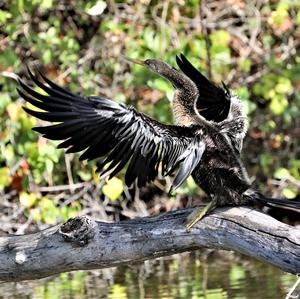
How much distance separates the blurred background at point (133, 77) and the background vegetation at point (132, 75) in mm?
11

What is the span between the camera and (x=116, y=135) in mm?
4086

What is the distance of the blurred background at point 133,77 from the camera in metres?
7.42

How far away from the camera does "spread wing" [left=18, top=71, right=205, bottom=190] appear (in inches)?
156

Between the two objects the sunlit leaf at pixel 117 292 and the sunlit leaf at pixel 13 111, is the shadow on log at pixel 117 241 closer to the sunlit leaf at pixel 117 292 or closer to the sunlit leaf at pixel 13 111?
the sunlit leaf at pixel 117 292

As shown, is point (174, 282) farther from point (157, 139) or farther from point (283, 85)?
point (157, 139)

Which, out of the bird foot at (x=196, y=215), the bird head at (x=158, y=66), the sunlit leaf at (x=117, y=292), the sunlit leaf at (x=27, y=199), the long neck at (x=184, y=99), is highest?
the bird head at (x=158, y=66)

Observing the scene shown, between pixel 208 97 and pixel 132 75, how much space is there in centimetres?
330

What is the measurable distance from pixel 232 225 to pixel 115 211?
4235mm

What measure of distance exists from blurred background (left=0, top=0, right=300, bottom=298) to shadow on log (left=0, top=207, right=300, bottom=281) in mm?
2668

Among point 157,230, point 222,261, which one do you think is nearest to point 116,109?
point 157,230

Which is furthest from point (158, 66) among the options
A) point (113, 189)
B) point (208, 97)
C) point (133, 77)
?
point (133, 77)

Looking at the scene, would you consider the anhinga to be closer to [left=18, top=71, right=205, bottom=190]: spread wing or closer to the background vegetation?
[left=18, top=71, right=205, bottom=190]: spread wing

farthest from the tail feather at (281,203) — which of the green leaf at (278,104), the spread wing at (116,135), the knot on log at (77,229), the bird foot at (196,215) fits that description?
the green leaf at (278,104)

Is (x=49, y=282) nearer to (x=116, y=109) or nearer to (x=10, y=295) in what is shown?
(x=10, y=295)
